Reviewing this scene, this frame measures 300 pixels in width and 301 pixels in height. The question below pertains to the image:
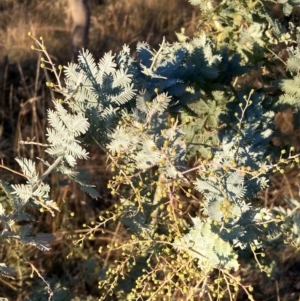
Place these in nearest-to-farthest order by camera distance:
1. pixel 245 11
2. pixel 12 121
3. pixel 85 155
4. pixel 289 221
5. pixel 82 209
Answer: pixel 85 155, pixel 245 11, pixel 289 221, pixel 82 209, pixel 12 121

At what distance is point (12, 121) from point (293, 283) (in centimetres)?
140

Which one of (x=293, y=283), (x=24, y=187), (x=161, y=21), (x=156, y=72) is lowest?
(x=293, y=283)

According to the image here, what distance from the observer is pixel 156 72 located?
1.16 m

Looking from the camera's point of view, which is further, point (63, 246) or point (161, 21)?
point (161, 21)

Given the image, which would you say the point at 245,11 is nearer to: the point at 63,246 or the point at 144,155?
the point at 144,155

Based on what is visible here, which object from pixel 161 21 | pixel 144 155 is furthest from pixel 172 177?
pixel 161 21

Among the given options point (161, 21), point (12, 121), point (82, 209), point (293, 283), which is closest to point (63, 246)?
point (82, 209)

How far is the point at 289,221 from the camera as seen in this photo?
162 centimetres

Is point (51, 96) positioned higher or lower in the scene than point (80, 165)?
higher

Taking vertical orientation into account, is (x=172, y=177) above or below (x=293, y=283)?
above

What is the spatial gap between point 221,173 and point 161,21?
2.53 m

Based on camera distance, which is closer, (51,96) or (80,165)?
(80,165)

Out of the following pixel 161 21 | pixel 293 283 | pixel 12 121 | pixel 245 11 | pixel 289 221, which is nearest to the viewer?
pixel 245 11

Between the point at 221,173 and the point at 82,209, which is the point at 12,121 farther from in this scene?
the point at 221,173
